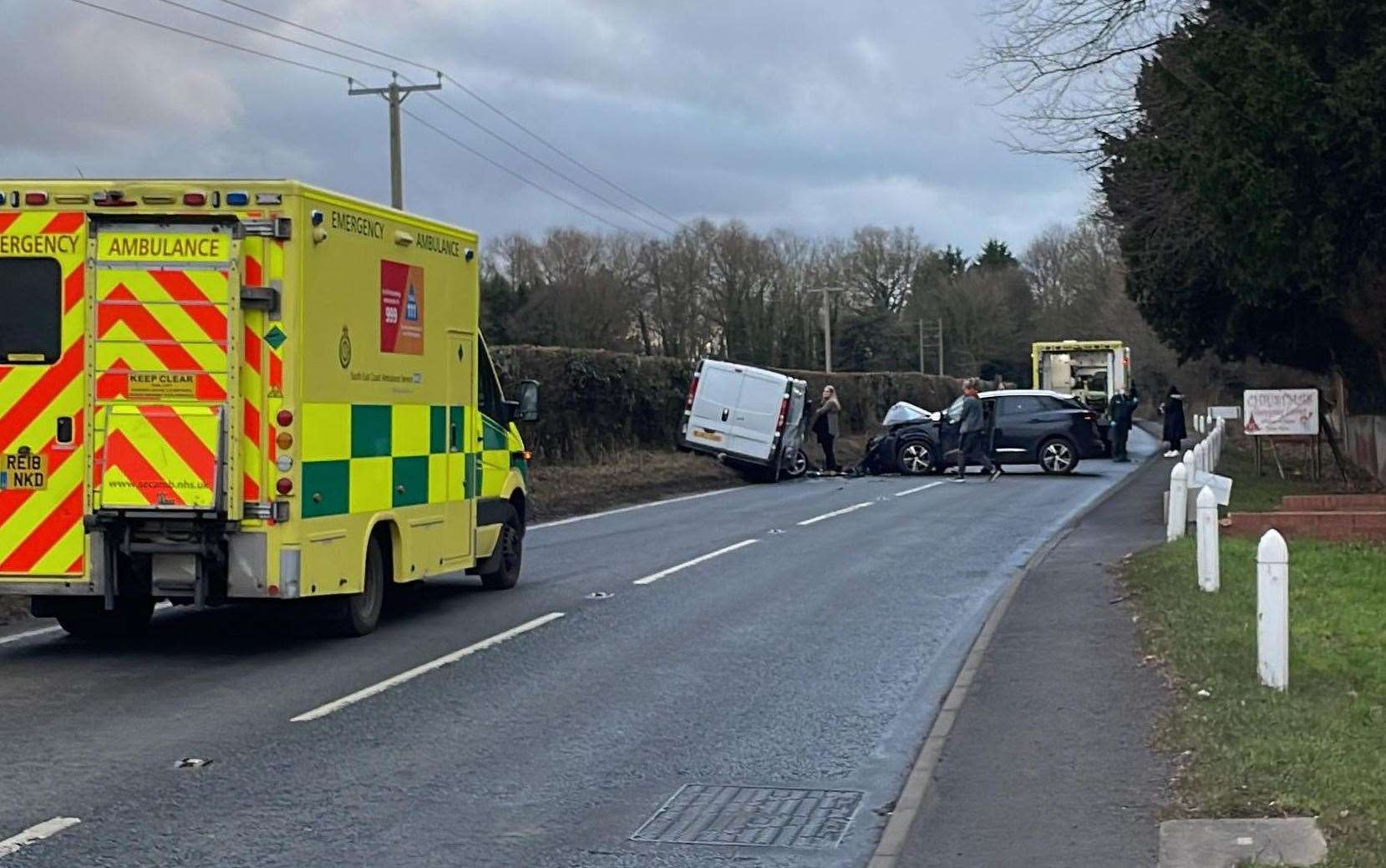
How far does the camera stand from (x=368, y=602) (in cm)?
1219

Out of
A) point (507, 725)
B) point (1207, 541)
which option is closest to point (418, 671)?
point (507, 725)

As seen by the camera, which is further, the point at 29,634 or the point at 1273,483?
the point at 1273,483

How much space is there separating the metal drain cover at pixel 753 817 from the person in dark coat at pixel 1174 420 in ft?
105

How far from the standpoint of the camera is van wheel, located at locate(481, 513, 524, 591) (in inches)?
584

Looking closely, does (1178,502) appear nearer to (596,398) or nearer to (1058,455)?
(1058,455)

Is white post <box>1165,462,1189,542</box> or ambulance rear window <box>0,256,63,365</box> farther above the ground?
ambulance rear window <box>0,256,63,365</box>

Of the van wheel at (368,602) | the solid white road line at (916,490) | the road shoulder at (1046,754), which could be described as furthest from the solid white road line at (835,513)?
the van wheel at (368,602)

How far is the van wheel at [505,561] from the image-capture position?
14.8 m

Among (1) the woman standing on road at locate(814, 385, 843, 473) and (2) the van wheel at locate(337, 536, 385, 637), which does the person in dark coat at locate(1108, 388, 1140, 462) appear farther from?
(2) the van wheel at locate(337, 536, 385, 637)

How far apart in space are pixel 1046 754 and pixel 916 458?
86.1 feet

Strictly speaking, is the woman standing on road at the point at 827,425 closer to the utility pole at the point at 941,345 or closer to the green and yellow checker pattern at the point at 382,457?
the green and yellow checker pattern at the point at 382,457

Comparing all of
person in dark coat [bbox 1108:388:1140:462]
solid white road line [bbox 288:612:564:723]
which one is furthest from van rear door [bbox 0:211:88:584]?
person in dark coat [bbox 1108:388:1140:462]

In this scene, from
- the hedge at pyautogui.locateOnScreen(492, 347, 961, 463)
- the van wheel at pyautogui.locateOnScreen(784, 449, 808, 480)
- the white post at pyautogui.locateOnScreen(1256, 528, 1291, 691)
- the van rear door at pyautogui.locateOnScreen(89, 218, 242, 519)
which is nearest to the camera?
the white post at pyautogui.locateOnScreen(1256, 528, 1291, 691)

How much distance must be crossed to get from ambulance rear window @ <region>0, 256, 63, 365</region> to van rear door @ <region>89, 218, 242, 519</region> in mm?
275
